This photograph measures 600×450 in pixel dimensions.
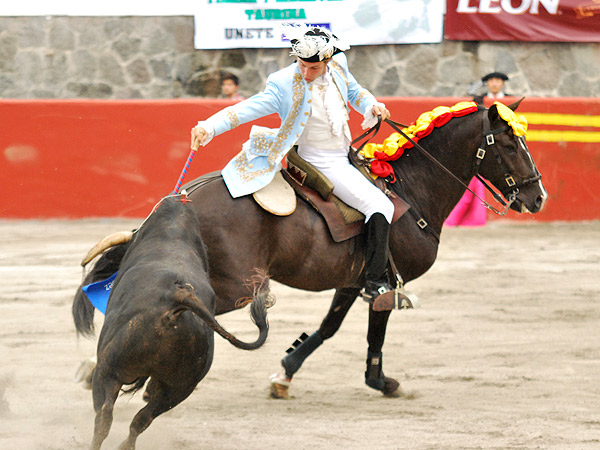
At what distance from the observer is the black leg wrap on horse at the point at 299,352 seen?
5062 millimetres

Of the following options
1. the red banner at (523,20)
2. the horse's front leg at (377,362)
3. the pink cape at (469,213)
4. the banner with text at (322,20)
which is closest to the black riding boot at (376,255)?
the horse's front leg at (377,362)

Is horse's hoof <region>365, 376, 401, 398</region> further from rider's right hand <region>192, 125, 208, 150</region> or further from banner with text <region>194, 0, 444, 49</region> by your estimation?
banner with text <region>194, 0, 444, 49</region>

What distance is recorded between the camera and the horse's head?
4.92 m

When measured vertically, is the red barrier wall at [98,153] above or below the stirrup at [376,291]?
Answer: below

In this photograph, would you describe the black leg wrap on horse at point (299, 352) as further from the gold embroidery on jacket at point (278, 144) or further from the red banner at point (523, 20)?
the red banner at point (523, 20)

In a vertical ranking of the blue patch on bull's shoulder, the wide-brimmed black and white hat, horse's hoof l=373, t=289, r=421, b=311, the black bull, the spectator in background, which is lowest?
the spectator in background

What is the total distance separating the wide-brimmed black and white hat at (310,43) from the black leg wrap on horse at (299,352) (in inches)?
68.2

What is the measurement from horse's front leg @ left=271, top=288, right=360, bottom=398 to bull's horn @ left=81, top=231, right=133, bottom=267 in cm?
147

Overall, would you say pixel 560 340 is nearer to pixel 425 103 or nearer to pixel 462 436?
pixel 462 436

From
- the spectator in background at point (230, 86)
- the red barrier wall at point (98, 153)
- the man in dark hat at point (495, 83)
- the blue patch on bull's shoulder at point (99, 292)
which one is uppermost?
the blue patch on bull's shoulder at point (99, 292)

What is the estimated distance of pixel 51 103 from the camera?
9.89m

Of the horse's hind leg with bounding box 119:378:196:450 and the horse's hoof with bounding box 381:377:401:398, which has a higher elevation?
the horse's hind leg with bounding box 119:378:196:450

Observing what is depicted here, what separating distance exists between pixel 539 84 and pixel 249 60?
12.9ft

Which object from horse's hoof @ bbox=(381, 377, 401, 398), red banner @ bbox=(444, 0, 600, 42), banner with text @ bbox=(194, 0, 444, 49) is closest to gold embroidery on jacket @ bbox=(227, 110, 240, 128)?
horse's hoof @ bbox=(381, 377, 401, 398)
